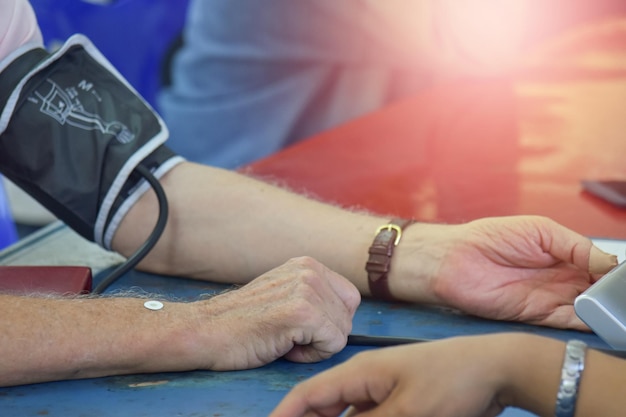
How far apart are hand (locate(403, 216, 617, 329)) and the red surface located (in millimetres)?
314

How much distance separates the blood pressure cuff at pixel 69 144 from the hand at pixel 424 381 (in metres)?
0.70

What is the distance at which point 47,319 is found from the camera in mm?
986

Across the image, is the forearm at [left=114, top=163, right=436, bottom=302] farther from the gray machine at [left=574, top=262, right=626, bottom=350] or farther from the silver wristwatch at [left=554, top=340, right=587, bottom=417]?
the silver wristwatch at [left=554, top=340, right=587, bottom=417]

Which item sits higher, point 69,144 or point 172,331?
point 69,144

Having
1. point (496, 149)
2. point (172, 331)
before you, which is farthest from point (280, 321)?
point (496, 149)

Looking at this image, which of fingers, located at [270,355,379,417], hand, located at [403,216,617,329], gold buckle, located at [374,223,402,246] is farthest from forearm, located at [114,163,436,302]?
fingers, located at [270,355,379,417]

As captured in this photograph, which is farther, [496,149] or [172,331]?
[496,149]

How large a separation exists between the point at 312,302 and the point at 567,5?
202 cm

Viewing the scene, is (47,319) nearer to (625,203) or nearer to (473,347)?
(473,347)

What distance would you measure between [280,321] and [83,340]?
0.21 meters

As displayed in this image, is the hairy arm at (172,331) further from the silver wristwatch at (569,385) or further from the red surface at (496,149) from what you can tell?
the red surface at (496,149)

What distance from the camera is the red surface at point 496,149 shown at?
1.72 m

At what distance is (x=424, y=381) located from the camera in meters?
0.74

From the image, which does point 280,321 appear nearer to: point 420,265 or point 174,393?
point 174,393
